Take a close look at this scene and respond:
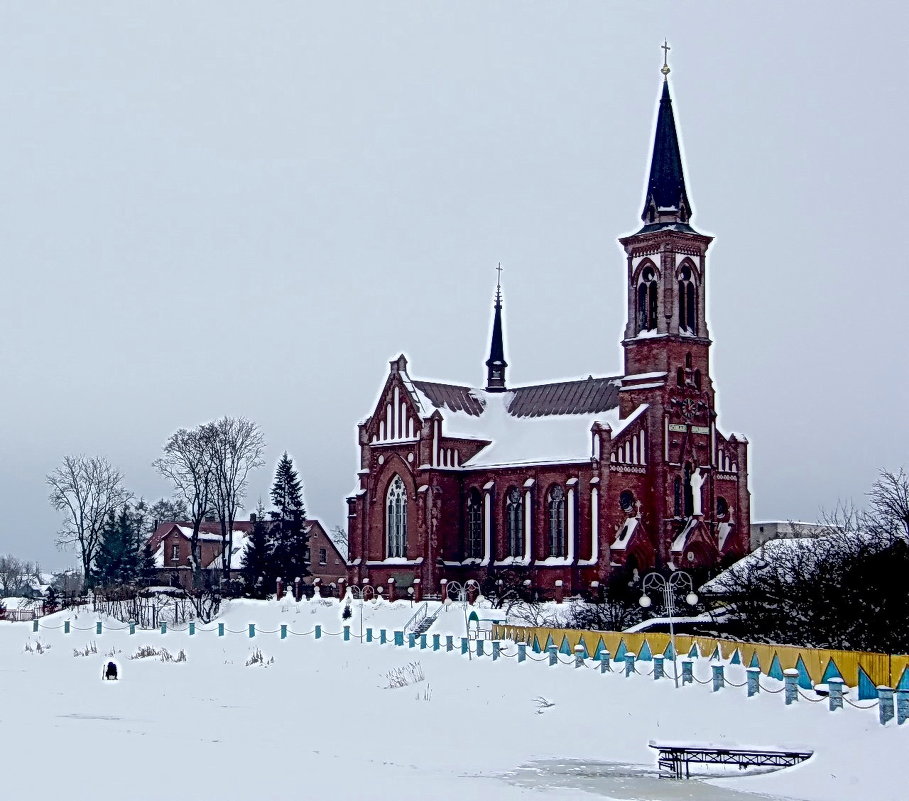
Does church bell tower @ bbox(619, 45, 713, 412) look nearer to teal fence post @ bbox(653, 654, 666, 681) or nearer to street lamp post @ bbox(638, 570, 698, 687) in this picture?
street lamp post @ bbox(638, 570, 698, 687)

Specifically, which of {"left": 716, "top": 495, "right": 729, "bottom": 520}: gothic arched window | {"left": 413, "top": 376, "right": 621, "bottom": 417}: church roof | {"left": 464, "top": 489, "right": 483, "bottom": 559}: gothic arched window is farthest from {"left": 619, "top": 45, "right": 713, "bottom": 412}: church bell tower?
{"left": 464, "top": 489, "right": 483, "bottom": 559}: gothic arched window

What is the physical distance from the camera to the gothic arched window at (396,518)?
7662 cm

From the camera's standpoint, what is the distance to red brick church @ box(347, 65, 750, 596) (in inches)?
2739

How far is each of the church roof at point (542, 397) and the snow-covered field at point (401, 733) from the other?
27276 mm

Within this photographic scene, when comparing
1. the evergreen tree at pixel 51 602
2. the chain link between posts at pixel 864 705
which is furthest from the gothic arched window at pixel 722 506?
the chain link between posts at pixel 864 705

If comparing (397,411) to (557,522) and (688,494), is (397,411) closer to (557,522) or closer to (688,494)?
(557,522)

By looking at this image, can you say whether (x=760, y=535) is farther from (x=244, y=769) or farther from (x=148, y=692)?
(x=244, y=769)

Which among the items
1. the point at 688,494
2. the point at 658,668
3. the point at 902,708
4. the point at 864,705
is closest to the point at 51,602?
the point at 688,494

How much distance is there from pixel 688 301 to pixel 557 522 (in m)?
12.3

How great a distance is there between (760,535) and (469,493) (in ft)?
136

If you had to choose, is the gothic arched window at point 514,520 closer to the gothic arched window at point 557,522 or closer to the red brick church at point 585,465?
Answer: the red brick church at point 585,465

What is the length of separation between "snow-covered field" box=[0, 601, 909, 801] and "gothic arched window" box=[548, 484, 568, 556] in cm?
2220

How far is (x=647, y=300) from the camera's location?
2859 inches

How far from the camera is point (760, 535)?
11081cm
